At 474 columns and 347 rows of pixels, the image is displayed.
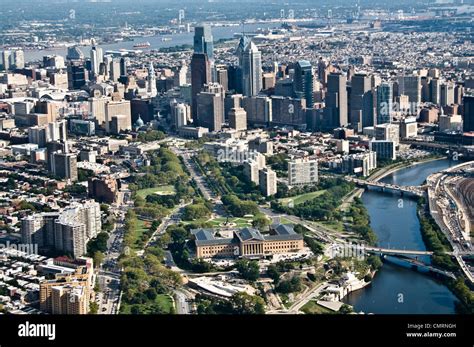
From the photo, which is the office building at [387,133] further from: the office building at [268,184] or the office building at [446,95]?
the office building at [268,184]

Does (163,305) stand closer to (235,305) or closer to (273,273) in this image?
(235,305)

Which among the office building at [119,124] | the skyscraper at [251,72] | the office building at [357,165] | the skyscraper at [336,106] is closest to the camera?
the office building at [357,165]

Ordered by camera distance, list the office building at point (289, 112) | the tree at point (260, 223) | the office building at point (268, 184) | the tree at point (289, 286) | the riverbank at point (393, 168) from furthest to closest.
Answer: the office building at point (289, 112) < the riverbank at point (393, 168) < the office building at point (268, 184) < the tree at point (260, 223) < the tree at point (289, 286)

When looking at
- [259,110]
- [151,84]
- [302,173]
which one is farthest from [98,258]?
[151,84]

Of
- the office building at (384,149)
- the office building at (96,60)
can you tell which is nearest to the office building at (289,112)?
the office building at (384,149)

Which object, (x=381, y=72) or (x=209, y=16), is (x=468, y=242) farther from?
(x=381, y=72)

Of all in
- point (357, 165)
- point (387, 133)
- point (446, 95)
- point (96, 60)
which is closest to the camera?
point (357, 165)
